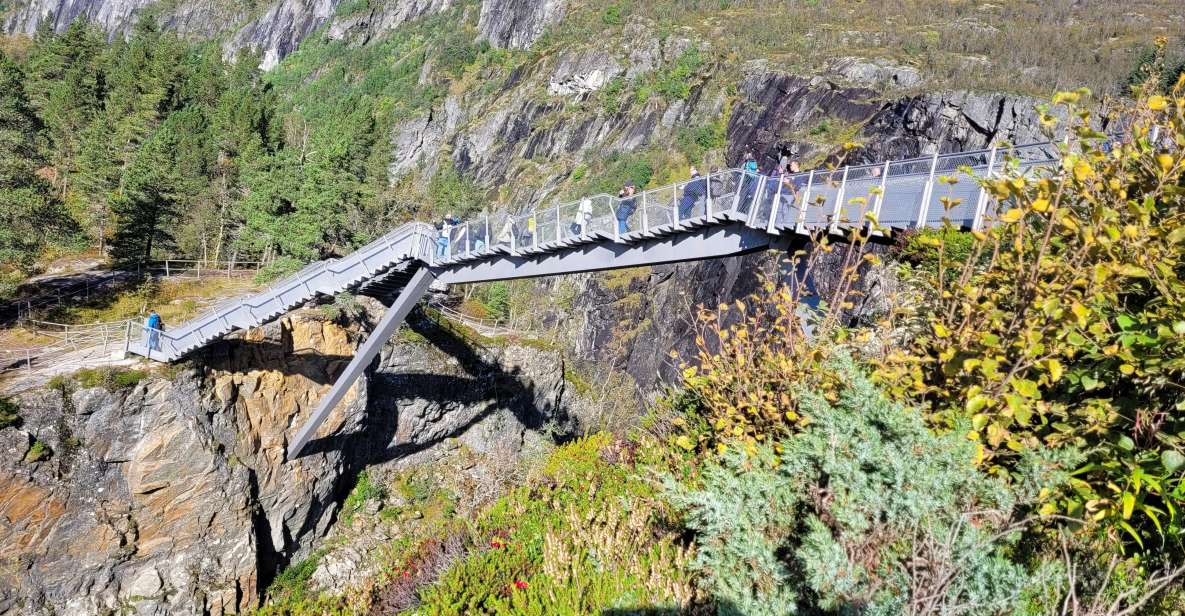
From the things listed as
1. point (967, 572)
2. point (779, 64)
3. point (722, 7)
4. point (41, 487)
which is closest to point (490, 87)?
point (722, 7)

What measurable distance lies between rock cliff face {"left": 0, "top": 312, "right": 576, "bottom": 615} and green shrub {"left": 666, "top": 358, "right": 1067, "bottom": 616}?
15.2 m

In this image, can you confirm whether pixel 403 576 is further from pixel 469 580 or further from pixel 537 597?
pixel 537 597

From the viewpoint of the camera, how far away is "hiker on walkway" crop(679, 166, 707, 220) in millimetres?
9953

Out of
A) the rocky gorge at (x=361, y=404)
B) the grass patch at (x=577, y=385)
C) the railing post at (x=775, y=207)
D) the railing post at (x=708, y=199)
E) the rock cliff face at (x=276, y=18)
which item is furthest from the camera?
the rock cliff face at (x=276, y=18)

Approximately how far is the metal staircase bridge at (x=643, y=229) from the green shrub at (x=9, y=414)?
2369 millimetres

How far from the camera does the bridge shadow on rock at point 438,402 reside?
22.5 metres

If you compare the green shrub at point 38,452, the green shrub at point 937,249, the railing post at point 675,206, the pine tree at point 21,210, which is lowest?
the green shrub at point 38,452

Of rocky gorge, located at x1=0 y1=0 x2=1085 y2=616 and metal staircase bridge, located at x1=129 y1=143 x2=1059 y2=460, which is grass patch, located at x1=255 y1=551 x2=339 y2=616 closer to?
rocky gorge, located at x1=0 y1=0 x2=1085 y2=616

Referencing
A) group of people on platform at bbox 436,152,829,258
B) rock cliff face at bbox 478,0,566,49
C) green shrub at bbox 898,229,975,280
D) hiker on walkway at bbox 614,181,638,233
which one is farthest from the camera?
rock cliff face at bbox 478,0,566,49

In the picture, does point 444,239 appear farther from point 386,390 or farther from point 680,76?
point 680,76

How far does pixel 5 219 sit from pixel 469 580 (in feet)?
61.7

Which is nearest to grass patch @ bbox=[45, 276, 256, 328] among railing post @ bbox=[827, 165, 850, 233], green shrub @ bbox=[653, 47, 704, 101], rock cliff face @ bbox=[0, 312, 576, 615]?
rock cliff face @ bbox=[0, 312, 576, 615]

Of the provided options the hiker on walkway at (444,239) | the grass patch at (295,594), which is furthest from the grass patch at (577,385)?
the hiker on walkway at (444,239)

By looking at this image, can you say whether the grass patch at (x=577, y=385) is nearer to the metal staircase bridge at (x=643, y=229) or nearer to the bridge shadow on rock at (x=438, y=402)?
the bridge shadow on rock at (x=438, y=402)
